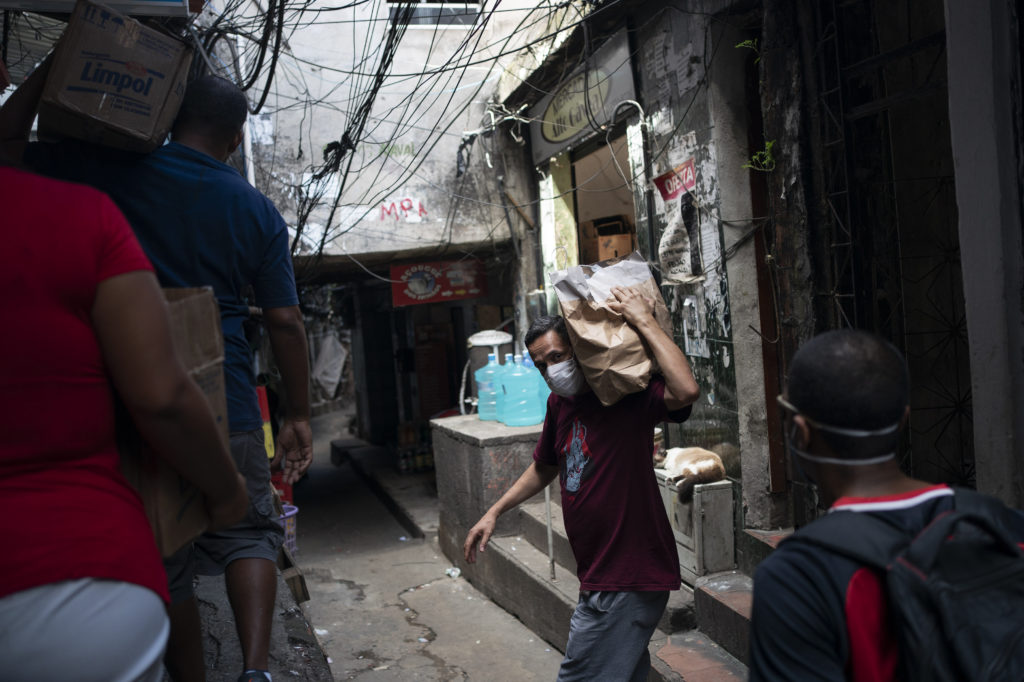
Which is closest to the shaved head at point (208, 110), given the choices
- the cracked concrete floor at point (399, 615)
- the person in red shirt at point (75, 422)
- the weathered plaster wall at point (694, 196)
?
the person in red shirt at point (75, 422)

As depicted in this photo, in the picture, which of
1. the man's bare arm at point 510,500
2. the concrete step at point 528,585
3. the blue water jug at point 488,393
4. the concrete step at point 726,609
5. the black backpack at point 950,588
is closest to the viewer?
the black backpack at point 950,588

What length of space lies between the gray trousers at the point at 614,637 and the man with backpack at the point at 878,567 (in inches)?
60.8

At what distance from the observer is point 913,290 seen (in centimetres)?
477

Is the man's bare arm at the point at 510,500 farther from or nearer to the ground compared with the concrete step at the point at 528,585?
farther from the ground

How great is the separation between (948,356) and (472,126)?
5872mm

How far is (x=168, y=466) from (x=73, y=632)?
36 cm

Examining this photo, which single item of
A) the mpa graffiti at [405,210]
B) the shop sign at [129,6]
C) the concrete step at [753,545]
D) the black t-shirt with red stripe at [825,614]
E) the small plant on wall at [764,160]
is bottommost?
the concrete step at [753,545]

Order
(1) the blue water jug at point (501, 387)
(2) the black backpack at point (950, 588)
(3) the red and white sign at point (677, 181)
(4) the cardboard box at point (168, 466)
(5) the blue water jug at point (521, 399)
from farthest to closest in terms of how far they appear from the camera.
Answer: (1) the blue water jug at point (501, 387) → (5) the blue water jug at point (521, 399) → (3) the red and white sign at point (677, 181) → (4) the cardboard box at point (168, 466) → (2) the black backpack at point (950, 588)

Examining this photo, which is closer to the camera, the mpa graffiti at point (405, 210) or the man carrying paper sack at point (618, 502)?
the man carrying paper sack at point (618, 502)

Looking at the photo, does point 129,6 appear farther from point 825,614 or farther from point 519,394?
point 519,394

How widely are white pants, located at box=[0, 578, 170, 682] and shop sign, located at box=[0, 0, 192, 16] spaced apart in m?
2.92

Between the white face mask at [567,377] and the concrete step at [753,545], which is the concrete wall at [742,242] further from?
the white face mask at [567,377]

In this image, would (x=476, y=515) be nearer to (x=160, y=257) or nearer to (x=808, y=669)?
(x=160, y=257)

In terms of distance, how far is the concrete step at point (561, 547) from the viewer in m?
4.95
